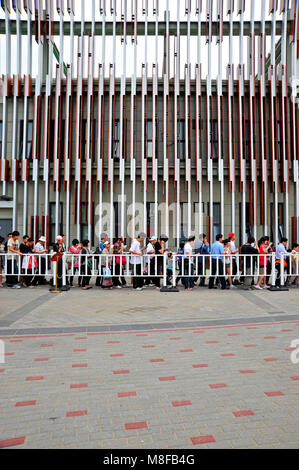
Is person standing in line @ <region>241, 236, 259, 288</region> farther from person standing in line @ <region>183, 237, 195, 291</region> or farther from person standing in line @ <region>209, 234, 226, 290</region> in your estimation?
person standing in line @ <region>183, 237, 195, 291</region>

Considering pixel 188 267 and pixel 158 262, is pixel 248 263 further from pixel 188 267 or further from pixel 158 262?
pixel 158 262

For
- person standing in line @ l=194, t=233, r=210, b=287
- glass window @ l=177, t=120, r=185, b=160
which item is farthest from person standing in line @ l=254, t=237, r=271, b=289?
glass window @ l=177, t=120, r=185, b=160

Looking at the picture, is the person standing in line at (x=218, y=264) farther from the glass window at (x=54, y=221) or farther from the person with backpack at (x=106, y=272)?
the glass window at (x=54, y=221)

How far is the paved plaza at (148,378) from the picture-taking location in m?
3.36

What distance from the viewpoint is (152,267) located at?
43.3ft

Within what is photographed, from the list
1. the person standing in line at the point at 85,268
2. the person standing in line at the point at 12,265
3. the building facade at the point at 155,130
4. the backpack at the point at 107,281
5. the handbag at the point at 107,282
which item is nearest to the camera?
the person standing in line at the point at 85,268

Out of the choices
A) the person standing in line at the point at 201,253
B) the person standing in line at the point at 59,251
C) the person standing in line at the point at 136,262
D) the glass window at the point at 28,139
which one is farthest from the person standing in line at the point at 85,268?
the glass window at the point at 28,139

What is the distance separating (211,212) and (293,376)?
14300mm

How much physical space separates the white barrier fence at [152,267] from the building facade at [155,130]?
18.6ft

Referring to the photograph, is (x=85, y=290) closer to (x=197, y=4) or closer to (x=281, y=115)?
(x=281, y=115)

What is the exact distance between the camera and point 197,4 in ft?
61.9

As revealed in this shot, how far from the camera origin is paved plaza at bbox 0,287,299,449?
336 centimetres
